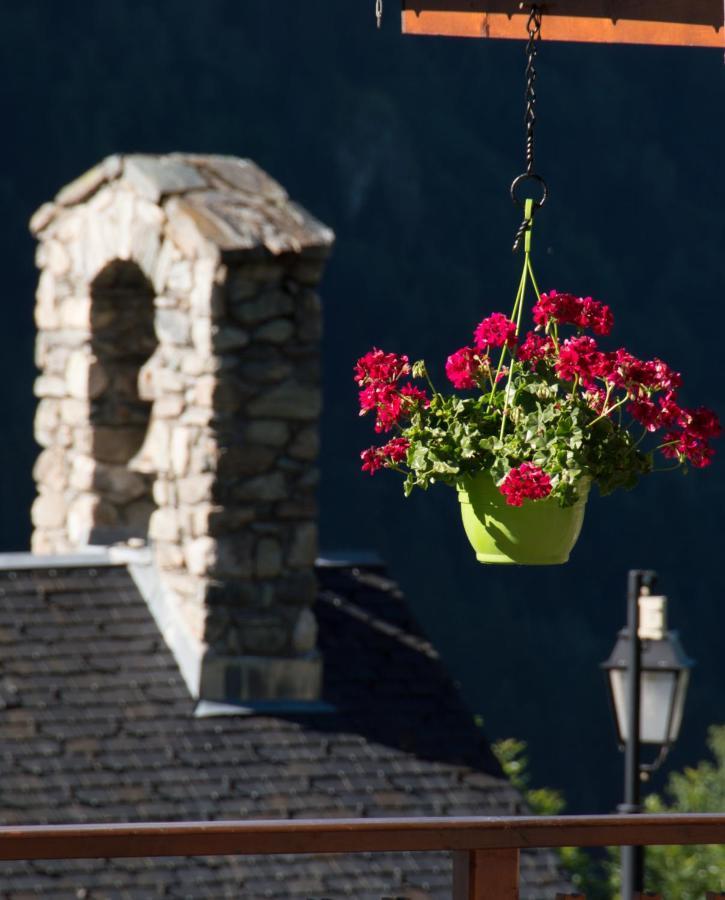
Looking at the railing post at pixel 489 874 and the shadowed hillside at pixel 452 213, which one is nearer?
the railing post at pixel 489 874

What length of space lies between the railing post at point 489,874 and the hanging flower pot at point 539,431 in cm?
90

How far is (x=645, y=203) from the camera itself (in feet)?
76.3

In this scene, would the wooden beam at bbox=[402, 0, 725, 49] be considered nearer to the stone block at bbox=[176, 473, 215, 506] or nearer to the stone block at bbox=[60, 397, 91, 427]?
the stone block at bbox=[176, 473, 215, 506]

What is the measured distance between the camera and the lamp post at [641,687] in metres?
6.15

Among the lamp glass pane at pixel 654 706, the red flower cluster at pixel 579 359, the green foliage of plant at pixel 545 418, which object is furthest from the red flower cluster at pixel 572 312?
the lamp glass pane at pixel 654 706

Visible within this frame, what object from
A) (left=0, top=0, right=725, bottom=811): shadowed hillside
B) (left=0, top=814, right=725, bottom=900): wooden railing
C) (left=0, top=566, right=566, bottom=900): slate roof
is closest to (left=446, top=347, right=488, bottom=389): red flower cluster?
(left=0, top=814, right=725, bottom=900): wooden railing

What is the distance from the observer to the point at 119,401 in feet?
26.7

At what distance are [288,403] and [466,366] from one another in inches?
136

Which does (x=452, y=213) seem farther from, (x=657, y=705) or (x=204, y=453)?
(x=657, y=705)

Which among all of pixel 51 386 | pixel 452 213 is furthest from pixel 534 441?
pixel 452 213

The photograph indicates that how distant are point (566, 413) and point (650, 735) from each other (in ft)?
10.6

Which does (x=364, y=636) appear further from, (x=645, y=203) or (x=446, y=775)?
(x=645, y=203)

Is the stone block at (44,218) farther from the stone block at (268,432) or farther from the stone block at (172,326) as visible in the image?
the stone block at (268,432)

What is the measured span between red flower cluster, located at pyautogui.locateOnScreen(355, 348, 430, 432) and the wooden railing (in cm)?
121
